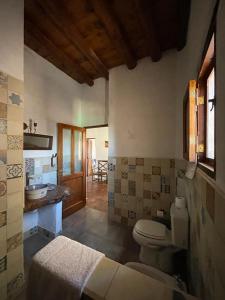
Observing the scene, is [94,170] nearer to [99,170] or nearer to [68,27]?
[99,170]

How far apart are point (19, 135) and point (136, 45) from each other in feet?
6.16

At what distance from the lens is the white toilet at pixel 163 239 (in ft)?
3.98

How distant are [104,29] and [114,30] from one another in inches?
5.2

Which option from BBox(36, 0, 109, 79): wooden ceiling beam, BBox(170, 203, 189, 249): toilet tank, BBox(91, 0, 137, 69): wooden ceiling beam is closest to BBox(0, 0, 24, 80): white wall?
BBox(36, 0, 109, 79): wooden ceiling beam

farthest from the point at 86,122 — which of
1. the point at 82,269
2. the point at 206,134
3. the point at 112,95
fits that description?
the point at 82,269

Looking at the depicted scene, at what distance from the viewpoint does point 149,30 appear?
5.20ft

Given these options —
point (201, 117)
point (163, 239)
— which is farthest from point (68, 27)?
point (163, 239)

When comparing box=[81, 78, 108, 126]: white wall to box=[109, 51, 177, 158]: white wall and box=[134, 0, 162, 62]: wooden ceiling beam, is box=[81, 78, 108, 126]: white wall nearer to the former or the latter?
box=[109, 51, 177, 158]: white wall

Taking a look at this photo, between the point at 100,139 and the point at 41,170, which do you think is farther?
the point at 100,139

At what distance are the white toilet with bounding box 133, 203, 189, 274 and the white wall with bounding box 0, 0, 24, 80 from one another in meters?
1.85

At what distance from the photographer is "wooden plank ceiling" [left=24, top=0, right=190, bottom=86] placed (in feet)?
4.54

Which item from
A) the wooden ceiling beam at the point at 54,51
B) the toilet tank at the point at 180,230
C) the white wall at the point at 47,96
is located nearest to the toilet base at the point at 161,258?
the toilet tank at the point at 180,230

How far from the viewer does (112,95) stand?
94.4 inches

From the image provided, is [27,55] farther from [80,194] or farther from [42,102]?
[80,194]
